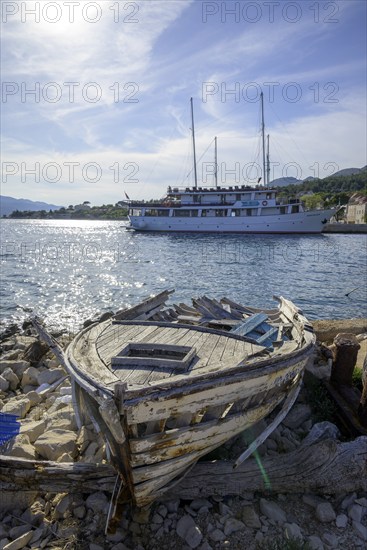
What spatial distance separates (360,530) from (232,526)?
151 centimetres

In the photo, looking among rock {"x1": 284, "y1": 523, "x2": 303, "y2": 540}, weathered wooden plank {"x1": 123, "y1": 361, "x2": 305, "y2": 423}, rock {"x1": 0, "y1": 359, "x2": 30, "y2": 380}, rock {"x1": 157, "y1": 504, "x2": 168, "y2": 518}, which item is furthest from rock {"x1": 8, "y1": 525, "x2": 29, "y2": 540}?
rock {"x1": 0, "y1": 359, "x2": 30, "y2": 380}

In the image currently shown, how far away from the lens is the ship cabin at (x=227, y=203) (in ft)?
197

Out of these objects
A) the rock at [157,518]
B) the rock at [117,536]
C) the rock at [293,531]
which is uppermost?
the rock at [157,518]

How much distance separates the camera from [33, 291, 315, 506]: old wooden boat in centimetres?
420

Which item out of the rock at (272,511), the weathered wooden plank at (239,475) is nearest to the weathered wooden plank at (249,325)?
the weathered wooden plank at (239,475)

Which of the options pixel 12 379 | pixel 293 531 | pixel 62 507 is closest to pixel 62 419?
pixel 62 507

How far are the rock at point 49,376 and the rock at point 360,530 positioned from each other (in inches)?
242

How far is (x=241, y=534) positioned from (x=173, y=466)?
1.09m

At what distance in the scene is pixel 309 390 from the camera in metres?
7.48

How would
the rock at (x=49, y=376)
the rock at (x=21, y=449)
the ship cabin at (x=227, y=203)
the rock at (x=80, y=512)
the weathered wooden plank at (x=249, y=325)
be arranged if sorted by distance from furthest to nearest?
the ship cabin at (x=227, y=203)
the rock at (x=49, y=376)
the weathered wooden plank at (x=249, y=325)
the rock at (x=21, y=449)
the rock at (x=80, y=512)

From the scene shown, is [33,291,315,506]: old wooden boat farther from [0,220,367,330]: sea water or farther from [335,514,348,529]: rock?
[0,220,367,330]: sea water

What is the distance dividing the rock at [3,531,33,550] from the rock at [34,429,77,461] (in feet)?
3.67

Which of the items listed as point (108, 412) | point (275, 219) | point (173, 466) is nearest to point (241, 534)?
point (173, 466)

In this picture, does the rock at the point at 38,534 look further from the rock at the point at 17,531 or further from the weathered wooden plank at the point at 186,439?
the weathered wooden plank at the point at 186,439
